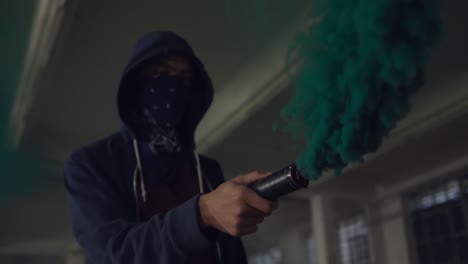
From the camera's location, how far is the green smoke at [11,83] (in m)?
1.79

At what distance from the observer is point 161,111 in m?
1.05

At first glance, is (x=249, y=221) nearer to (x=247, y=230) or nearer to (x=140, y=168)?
(x=247, y=230)

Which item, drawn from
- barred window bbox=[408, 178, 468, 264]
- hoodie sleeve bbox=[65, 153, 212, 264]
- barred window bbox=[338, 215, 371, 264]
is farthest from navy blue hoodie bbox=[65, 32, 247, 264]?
barred window bbox=[338, 215, 371, 264]

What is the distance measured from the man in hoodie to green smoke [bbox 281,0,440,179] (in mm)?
101

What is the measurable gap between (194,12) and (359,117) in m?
1.27

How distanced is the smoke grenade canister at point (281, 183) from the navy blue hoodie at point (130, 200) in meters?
0.11

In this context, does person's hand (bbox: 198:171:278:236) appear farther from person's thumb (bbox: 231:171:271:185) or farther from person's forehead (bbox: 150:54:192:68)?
person's forehead (bbox: 150:54:192:68)

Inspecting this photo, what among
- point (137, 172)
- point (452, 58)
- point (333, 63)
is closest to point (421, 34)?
point (333, 63)

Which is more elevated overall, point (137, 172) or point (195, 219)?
point (137, 172)

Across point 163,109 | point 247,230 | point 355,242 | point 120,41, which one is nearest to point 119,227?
point 247,230

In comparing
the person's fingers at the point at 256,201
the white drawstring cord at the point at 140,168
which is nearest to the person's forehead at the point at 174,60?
the white drawstring cord at the point at 140,168

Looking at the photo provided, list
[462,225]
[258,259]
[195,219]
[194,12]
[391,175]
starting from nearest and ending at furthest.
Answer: [195,219] → [194,12] → [462,225] → [391,175] → [258,259]

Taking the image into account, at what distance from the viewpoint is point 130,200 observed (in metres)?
0.90

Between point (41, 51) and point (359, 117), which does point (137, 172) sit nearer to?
point (359, 117)
